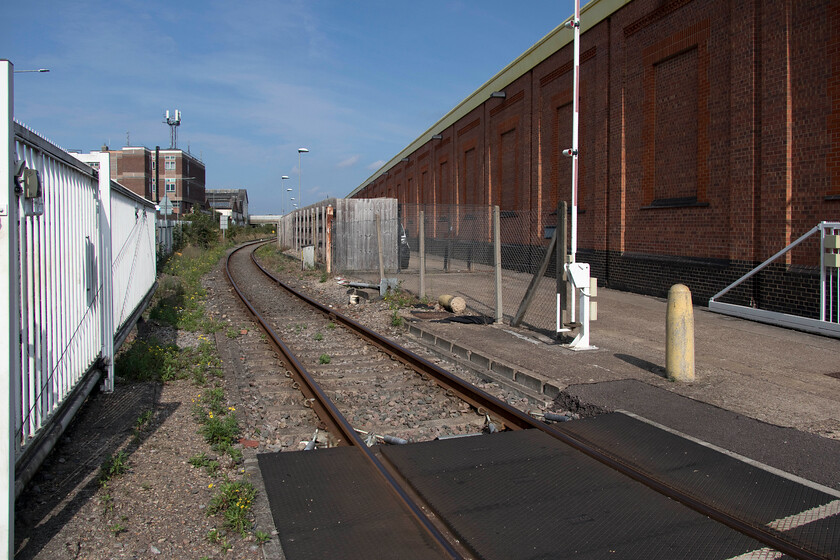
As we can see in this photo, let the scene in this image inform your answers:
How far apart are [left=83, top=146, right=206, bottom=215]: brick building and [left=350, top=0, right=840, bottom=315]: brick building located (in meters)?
71.9

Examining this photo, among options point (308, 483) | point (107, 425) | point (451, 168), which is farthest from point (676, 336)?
point (451, 168)

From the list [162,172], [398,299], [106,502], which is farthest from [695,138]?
[162,172]

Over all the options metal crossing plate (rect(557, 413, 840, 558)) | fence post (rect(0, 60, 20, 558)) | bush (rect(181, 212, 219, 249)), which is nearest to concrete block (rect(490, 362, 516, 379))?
metal crossing plate (rect(557, 413, 840, 558))

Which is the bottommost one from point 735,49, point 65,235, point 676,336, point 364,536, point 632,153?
point 364,536

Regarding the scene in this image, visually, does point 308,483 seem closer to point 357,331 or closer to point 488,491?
point 488,491

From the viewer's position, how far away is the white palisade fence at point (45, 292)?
10.2ft

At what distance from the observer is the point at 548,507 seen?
3.84m

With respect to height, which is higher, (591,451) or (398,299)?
(398,299)

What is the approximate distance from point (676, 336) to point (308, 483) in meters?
4.43

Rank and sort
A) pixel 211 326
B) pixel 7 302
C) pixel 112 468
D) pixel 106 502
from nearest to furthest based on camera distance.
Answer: pixel 7 302
pixel 106 502
pixel 112 468
pixel 211 326

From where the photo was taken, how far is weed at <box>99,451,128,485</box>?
4409mm

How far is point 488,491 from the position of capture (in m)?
4.08

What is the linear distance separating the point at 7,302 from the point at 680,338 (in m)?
6.09

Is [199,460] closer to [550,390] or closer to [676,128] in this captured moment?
[550,390]
